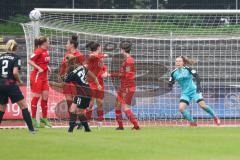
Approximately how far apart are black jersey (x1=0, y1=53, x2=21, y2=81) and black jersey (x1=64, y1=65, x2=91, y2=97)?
156 cm

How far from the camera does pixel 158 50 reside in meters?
23.2

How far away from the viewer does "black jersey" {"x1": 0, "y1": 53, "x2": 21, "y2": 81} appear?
16156mm

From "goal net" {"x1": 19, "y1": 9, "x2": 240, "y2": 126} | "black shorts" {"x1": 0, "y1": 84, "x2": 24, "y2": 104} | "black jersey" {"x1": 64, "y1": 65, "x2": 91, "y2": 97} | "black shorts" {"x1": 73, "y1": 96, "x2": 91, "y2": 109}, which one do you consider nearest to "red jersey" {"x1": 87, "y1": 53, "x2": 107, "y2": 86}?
"black jersey" {"x1": 64, "y1": 65, "x2": 91, "y2": 97}

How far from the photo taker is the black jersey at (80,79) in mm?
17312

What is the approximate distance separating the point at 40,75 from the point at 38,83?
7.8 inches

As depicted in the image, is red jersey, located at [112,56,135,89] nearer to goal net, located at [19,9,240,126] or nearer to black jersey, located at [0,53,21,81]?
→ goal net, located at [19,9,240,126]

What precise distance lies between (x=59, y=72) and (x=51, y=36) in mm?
1315

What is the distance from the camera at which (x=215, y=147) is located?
44.0ft

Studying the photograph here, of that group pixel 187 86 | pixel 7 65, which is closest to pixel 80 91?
pixel 7 65

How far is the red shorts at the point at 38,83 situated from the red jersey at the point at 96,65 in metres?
1.10

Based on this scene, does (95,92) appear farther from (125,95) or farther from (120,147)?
(120,147)

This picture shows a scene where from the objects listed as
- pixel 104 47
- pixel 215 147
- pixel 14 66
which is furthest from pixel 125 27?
pixel 215 147

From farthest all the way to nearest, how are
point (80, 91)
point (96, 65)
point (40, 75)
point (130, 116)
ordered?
point (96, 65)
point (130, 116)
point (40, 75)
point (80, 91)

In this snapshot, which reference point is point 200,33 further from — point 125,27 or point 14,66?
point 14,66
